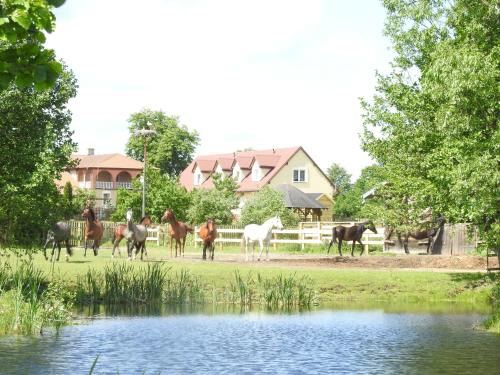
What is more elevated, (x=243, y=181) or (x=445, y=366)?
(x=243, y=181)

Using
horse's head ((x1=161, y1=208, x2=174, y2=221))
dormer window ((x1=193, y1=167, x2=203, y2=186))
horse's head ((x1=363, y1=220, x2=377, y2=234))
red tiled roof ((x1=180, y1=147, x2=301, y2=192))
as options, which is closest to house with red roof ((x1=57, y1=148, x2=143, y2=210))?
dormer window ((x1=193, y1=167, x2=203, y2=186))

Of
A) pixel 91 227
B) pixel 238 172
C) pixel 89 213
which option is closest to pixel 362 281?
pixel 89 213

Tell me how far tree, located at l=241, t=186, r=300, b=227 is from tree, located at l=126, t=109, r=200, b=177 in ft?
168

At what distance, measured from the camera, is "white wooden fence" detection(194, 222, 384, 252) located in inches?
2076

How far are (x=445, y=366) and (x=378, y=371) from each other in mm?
1662

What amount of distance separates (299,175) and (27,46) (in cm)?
9003

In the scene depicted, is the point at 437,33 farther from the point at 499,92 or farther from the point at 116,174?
the point at 116,174

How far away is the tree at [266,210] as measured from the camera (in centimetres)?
6638

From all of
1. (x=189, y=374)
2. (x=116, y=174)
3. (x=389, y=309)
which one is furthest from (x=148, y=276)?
(x=116, y=174)

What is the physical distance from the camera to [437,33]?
3588 centimetres

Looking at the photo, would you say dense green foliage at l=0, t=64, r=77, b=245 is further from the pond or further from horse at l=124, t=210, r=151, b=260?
horse at l=124, t=210, r=151, b=260

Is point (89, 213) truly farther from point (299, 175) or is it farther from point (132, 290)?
point (299, 175)

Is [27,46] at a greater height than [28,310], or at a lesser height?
greater

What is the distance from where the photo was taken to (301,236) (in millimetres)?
57062
